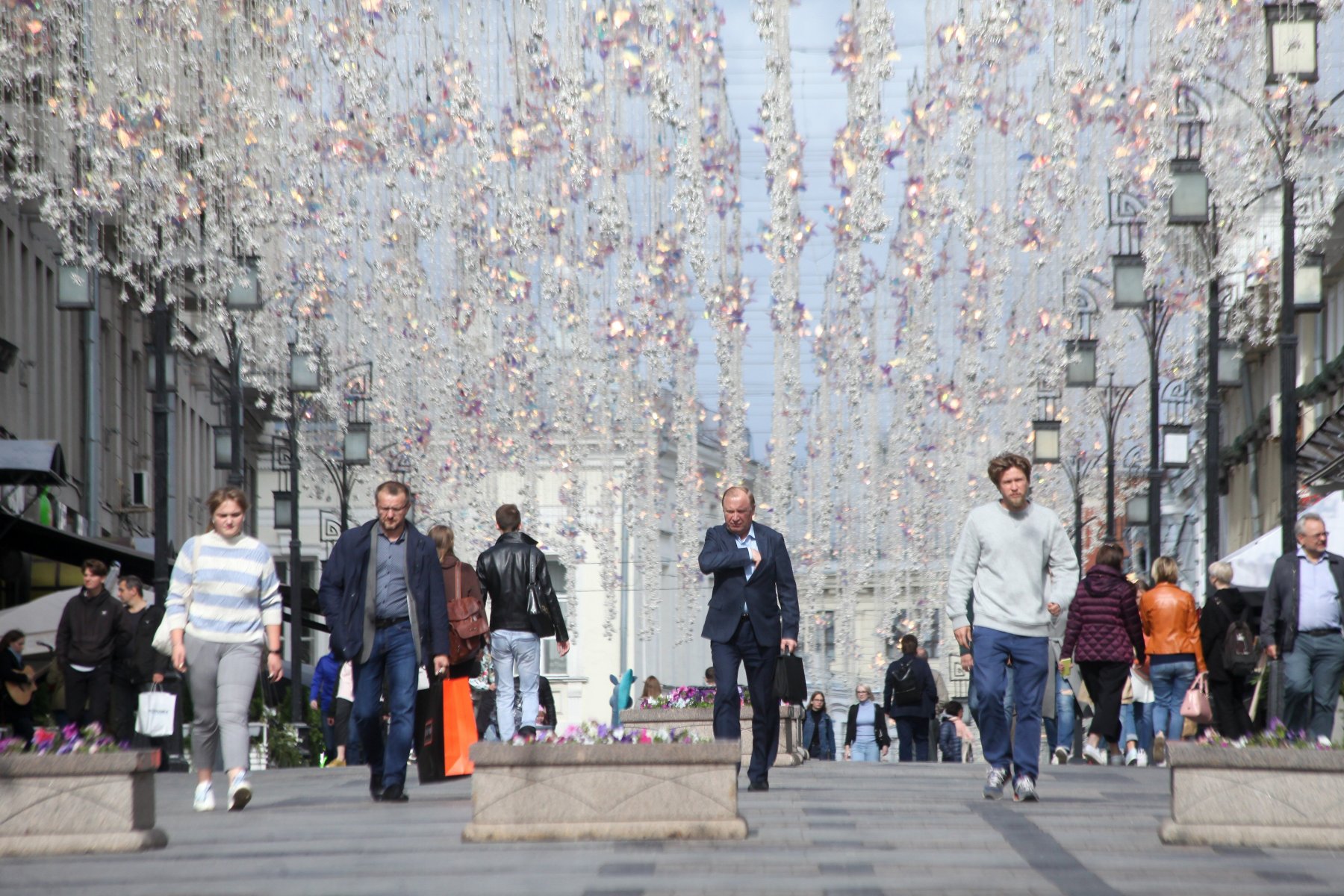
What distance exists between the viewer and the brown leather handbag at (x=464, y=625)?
13867 millimetres

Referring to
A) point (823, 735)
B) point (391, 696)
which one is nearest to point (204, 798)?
point (391, 696)

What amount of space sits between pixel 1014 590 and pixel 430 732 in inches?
148

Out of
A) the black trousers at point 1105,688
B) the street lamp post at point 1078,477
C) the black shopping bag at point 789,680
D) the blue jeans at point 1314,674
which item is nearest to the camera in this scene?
the black shopping bag at point 789,680

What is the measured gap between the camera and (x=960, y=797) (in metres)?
12.4

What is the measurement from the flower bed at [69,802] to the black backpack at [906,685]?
1578cm

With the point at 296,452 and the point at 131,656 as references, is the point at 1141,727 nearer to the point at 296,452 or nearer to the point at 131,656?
the point at 131,656

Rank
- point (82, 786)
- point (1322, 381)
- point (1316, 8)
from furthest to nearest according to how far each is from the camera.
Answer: point (1322, 381) → point (1316, 8) → point (82, 786)

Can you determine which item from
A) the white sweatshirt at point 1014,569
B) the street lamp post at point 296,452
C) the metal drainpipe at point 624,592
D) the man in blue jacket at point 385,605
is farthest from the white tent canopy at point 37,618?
the metal drainpipe at point 624,592

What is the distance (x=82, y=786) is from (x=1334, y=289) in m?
32.5

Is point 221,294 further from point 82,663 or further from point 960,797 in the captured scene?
point 960,797

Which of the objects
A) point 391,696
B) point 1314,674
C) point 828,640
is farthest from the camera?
point 828,640

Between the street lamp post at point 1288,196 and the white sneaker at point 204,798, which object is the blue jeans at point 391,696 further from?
the street lamp post at point 1288,196

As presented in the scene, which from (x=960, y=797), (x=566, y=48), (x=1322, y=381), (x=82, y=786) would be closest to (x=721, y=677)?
(x=960, y=797)

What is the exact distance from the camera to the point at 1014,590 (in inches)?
454
